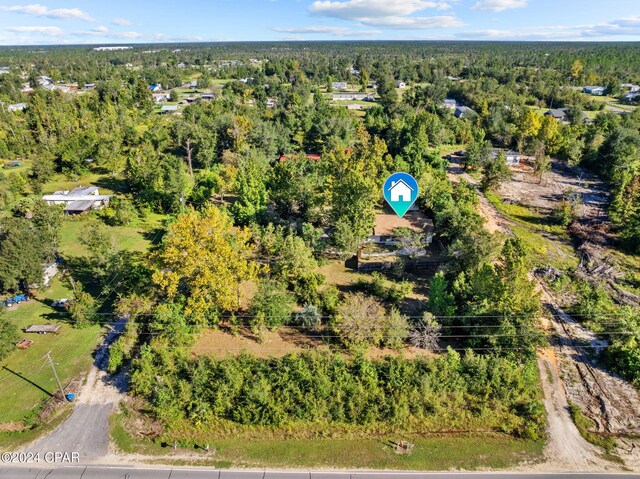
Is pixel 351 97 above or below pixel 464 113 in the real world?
below

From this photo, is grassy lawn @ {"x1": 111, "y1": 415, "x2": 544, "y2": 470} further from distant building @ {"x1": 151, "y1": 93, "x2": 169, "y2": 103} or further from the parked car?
distant building @ {"x1": 151, "y1": 93, "x2": 169, "y2": 103}

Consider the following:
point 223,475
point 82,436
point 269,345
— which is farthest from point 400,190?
point 82,436

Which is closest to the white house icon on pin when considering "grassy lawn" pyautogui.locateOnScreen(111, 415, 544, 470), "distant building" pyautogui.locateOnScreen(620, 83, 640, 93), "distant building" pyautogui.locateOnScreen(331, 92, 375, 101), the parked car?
"grassy lawn" pyautogui.locateOnScreen(111, 415, 544, 470)

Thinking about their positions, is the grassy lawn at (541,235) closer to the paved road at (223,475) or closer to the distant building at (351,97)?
the paved road at (223,475)

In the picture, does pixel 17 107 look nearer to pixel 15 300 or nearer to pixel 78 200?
pixel 78 200

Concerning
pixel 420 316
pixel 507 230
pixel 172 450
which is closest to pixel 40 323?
pixel 172 450

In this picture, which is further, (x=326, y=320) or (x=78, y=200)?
(x=78, y=200)
